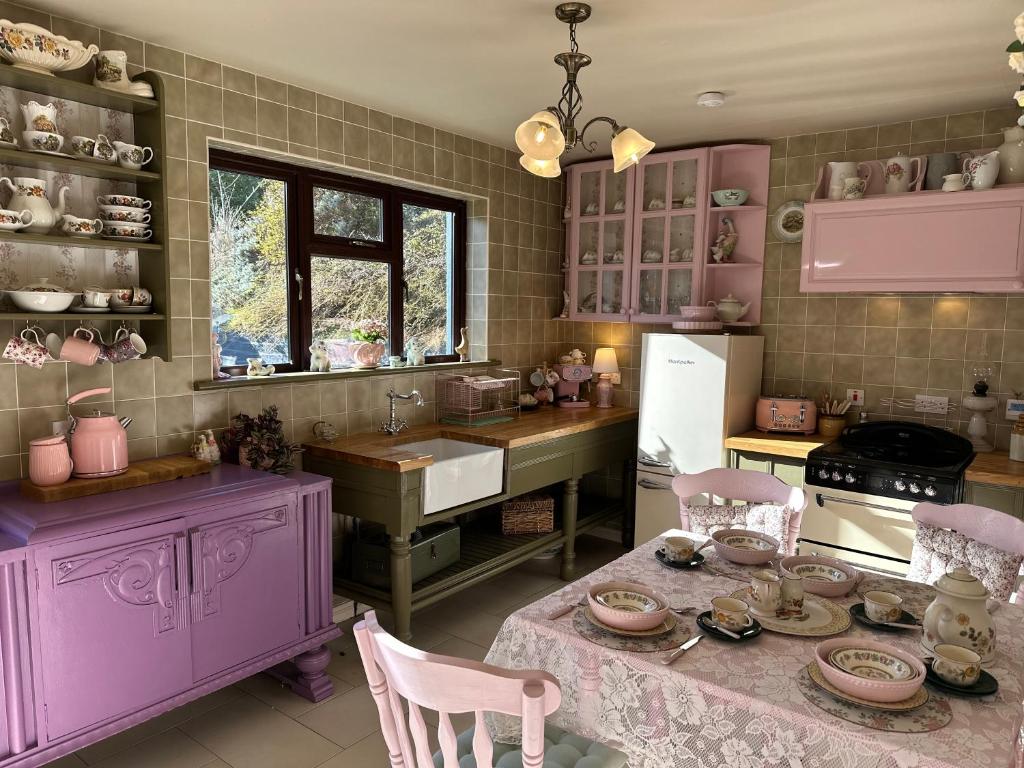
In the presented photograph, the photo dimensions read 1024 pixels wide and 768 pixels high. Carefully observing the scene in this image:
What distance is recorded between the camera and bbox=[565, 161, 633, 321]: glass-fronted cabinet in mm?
4387

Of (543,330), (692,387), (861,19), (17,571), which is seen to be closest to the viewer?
(17,571)

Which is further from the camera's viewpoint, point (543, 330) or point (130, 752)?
point (543, 330)

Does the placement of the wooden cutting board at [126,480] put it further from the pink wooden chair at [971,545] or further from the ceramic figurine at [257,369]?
the pink wooden chair at [971,545]

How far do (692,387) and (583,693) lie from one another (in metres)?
2.47

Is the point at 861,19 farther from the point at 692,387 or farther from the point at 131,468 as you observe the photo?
the point at 131,468

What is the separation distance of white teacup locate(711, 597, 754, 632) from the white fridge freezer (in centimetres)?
213

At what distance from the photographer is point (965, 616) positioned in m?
1.55

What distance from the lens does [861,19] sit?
7.63ft

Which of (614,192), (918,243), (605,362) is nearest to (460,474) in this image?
(605,362)

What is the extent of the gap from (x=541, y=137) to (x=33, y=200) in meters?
1.61

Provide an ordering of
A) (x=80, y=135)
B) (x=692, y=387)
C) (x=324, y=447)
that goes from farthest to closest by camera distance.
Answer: (x=692, y=387) < (x=324, y=447) < (x=80, y=135)

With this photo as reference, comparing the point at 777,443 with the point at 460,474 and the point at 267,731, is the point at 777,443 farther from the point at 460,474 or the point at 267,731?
the point at 267,731

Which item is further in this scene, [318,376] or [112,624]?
[318,376]

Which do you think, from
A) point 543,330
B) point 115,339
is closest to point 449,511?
point 115,339
